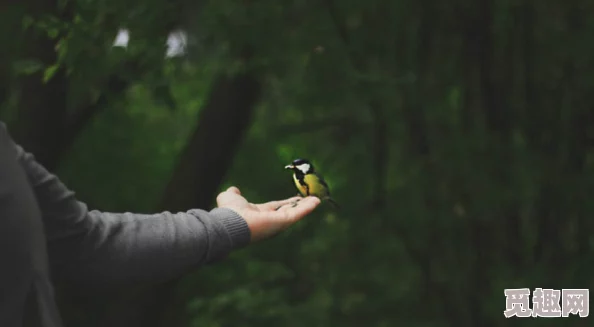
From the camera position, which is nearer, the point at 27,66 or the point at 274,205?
Answer: the point at 274,205

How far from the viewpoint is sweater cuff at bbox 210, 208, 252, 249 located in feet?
5.66

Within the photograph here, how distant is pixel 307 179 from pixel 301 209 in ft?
0.21

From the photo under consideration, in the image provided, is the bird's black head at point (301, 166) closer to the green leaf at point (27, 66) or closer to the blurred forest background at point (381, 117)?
the blurred forest background at point (381, 117)

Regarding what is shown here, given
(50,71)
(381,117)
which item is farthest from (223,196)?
(381,117)

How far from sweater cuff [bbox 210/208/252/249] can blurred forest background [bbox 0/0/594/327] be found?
2.60 m

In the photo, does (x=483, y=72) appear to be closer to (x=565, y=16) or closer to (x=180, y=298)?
(x=565, y=16)

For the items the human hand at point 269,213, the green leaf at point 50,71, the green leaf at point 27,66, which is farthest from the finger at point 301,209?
the green leaf at point 27,66

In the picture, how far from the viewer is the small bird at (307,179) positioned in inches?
67.0

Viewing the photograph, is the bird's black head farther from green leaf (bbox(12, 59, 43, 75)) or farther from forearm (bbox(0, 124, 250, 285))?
green leaf (bbox(12, 59, 43, 75))

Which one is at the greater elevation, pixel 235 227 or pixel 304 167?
pixel 304 167

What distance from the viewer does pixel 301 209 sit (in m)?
1.75

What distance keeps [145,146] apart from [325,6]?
8.17m

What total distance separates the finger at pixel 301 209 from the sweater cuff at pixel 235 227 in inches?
3.4

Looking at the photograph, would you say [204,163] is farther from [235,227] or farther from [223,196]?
[235,227]
